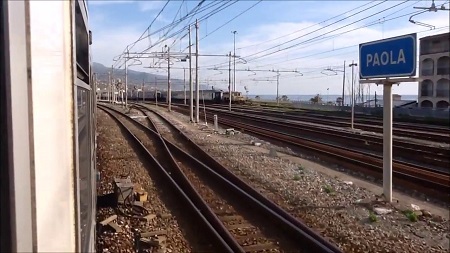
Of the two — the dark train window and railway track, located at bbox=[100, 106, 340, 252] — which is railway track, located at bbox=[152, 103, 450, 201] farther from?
the dark train window

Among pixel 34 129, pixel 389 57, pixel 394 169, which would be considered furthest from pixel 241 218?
pixel 34 129

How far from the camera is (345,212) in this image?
8250 mm

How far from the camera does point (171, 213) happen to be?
838 centimetres

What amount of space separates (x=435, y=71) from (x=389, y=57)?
43.6 metres

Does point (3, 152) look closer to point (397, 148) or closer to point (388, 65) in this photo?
point (388, 65)

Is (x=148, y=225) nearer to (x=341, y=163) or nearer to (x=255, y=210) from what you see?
(x=255, y=210)

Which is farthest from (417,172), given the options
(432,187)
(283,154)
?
(283,154)

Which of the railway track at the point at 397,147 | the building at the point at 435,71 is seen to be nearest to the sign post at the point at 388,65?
the railway track at the point at 397,147

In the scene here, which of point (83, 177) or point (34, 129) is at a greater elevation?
point (34, 129)

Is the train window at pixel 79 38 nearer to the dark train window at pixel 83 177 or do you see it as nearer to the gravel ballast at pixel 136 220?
the dark train window at pixel 83 177

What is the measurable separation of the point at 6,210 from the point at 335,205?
812 centimetres

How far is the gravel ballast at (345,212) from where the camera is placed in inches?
264

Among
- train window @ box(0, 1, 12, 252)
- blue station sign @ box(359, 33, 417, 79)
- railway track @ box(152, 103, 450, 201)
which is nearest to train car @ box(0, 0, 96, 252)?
train window @ box(0, 1, 12, 252)

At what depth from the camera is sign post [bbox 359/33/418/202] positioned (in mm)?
7922
